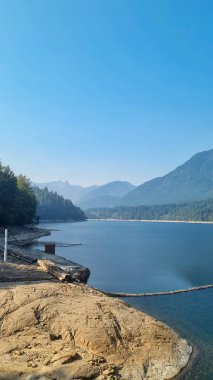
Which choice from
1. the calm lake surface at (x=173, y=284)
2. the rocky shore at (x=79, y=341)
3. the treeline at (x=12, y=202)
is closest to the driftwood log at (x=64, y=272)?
the calm lake surface at (x=173, y=284)

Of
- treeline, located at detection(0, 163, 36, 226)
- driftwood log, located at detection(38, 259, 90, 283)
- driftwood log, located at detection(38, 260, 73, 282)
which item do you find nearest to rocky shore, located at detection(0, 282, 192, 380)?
driftwood log, located at detection(38, 260, 73, 282)

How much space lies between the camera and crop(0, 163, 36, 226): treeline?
369ft

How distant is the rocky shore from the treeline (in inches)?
3406

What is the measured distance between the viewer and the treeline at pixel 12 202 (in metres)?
113

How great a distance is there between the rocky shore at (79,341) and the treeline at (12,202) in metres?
86.5

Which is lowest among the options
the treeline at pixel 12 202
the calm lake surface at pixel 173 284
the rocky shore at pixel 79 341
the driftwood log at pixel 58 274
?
the calm lake surface at pixel 173 284

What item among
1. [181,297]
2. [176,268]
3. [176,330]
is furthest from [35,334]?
[176,268]

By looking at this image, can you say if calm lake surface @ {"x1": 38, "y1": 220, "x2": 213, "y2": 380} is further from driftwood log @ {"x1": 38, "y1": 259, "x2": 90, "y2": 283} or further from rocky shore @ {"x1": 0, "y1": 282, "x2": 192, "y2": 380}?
driftwood log @ {"x1": 38, "y1": 259, "x2": 90, "y2": 283}

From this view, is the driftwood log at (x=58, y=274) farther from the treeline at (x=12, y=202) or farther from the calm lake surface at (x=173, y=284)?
the treeline at (x=12, y=202)

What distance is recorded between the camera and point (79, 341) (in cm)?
2147

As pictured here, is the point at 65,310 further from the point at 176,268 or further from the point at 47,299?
the point at 176,268

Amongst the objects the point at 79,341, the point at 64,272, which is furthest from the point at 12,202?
the point at 79,341

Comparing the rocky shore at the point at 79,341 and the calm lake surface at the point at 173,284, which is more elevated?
the rocky shore at the point at 79,341

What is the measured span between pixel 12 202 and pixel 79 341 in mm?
100369
